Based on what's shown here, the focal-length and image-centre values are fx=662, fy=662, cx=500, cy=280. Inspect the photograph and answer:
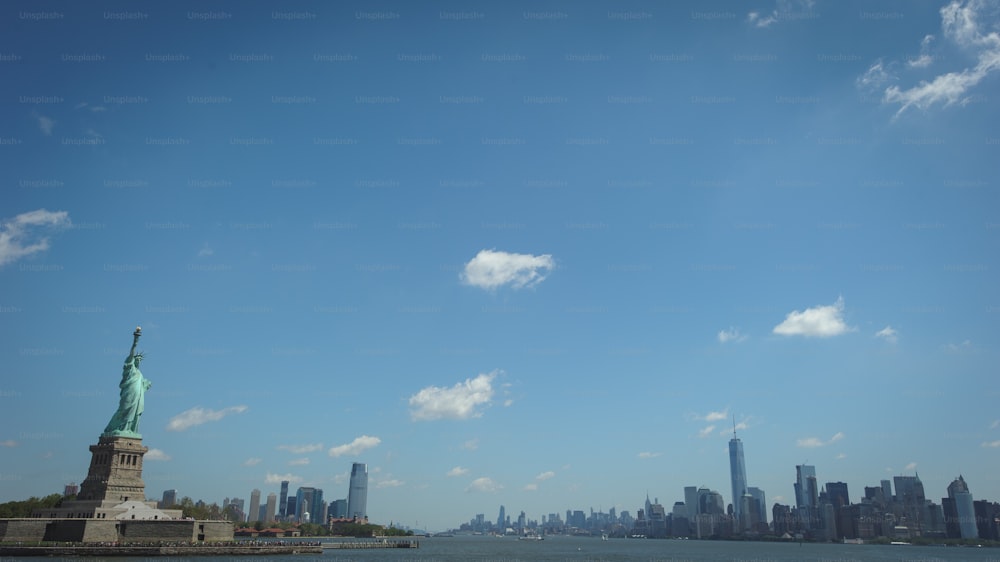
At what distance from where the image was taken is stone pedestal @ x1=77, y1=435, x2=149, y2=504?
85.9 metres

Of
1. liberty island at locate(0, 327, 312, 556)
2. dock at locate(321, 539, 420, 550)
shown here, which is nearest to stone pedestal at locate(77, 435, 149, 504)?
liberty island at locate(0, 327, 312, 556)

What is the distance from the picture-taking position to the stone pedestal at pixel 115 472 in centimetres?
8594

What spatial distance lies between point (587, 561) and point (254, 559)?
56933 millimetres

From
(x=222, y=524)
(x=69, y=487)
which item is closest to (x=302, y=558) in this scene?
(x=222, y=524)

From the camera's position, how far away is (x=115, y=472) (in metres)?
87.6

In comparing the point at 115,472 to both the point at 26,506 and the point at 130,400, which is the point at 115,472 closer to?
the point at 130,400

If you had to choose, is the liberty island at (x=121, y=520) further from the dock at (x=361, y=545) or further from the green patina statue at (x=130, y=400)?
the dock at (x=361, y=545)

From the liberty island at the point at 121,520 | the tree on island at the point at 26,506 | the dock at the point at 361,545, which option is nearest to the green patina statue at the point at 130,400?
the liberty island at the point at 121,520

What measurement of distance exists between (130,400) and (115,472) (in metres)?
10.8

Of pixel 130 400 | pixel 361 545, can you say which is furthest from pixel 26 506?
pixel 361 545

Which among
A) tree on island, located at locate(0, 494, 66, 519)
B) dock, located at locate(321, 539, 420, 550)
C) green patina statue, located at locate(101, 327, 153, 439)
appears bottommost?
dock, located at locate(321, 539, 420, 550)

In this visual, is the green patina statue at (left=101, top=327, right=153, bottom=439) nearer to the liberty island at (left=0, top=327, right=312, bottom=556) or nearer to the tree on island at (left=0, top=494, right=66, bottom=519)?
the liberty island at (left=0, top=327, right=312, bottom=556)

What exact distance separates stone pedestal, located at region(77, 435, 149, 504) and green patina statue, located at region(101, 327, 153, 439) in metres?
1.41

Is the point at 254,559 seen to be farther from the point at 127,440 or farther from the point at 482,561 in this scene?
the point at 482,561
